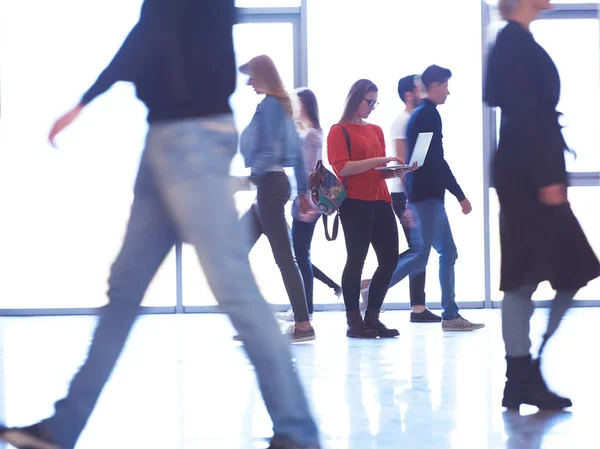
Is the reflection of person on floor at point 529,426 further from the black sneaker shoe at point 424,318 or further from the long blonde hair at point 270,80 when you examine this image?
the black sneaker shoe at point 424,318

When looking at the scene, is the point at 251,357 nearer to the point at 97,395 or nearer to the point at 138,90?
the point at 97,395

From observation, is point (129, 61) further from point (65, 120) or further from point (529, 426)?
point (529, 426)

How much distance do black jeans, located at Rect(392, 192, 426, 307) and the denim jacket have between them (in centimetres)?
136

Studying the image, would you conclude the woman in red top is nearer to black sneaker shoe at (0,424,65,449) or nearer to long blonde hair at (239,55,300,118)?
long blonde hair at (239,55,300,118)

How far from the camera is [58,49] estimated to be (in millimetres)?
6371

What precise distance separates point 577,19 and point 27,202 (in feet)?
13.8

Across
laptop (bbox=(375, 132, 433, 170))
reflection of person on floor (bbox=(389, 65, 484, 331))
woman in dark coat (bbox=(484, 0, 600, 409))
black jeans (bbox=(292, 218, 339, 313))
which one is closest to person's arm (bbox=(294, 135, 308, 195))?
laptop (bbox=(375, 132, 433, 170))

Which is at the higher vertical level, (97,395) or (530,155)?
(530,155)

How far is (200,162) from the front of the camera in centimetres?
189

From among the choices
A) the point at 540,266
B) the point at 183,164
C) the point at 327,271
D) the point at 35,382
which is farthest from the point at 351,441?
the point at 327,271

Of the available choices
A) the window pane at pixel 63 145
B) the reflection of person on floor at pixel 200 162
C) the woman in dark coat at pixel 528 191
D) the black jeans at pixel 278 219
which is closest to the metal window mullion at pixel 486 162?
the window pane at pixel 63 145

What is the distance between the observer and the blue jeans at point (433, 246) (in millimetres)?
4793

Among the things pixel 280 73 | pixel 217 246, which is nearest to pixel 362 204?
pixel 280 73

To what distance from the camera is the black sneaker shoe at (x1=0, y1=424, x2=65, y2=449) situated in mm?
1955
